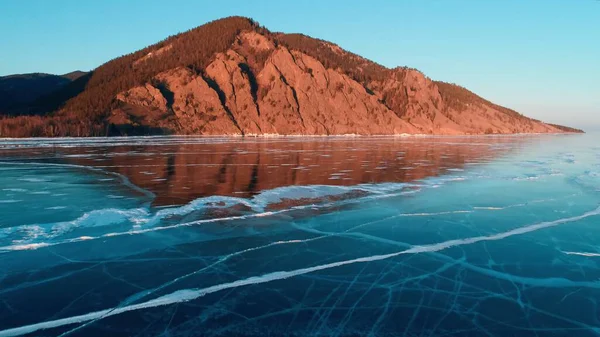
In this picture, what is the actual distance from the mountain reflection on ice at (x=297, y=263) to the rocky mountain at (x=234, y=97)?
81.9 meters

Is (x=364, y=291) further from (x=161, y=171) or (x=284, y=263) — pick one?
(x=161, y=171)

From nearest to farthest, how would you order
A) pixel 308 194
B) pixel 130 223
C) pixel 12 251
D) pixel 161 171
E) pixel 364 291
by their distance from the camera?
1. pixel 364 291
2. pixel 12 251
3. pixel 130 223
4. pixel 308 194
5. pixel 161 171

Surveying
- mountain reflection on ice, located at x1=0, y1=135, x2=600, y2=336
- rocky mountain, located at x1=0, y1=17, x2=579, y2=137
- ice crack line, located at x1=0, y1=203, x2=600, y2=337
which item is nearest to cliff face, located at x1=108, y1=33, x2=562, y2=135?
rocky mountain, located at x1=0, y1=17, x2=579, y2=137

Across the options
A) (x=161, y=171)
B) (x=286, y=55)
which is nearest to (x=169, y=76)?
(x=286, y=55)

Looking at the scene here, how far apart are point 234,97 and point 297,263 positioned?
109889 mm

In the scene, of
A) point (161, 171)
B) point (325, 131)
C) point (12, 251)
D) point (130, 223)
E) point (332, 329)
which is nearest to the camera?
point (332, 329)

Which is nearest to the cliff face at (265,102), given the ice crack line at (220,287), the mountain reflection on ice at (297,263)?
the mountain reflection on ice at (297,263)

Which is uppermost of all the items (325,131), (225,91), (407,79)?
(407,79)

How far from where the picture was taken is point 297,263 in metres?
6.71

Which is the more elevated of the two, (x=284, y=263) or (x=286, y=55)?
(x=286, y=55)

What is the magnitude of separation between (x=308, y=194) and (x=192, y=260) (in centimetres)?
691

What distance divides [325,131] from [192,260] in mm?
106463

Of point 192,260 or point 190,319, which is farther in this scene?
point 192,260

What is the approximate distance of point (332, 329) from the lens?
15.0ft
